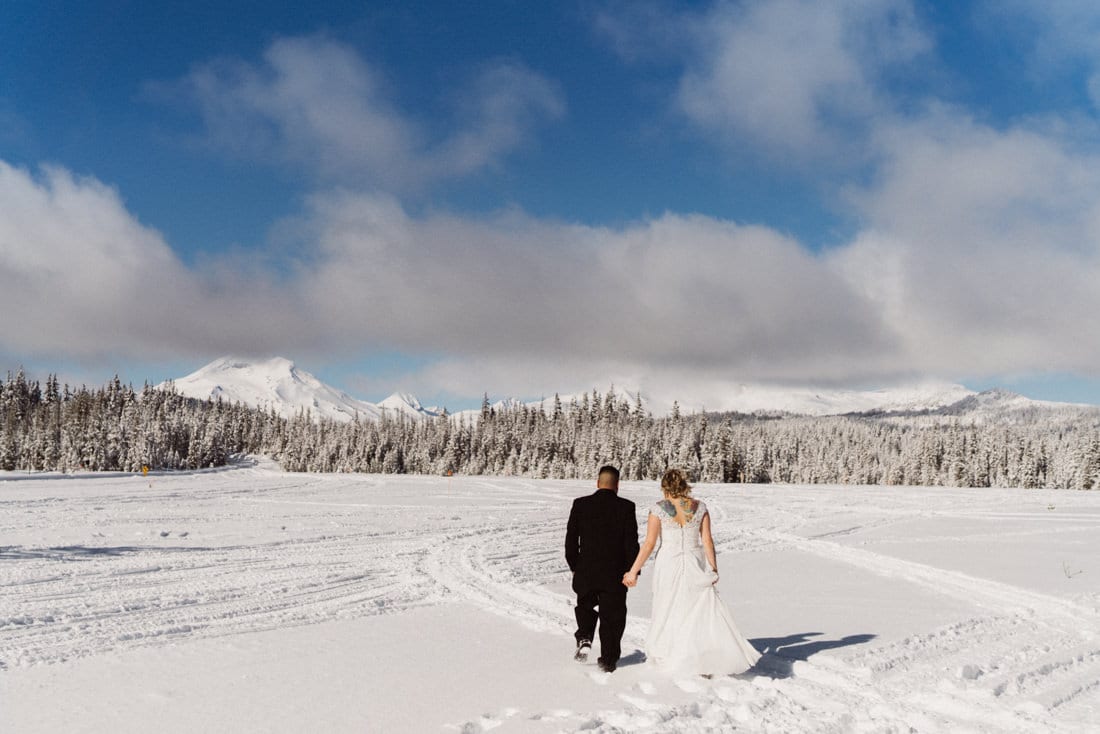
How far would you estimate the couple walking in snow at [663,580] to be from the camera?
711cm

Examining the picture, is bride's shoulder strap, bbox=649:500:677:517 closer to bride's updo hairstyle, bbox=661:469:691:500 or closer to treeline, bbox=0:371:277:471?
bride's updo hairstyle, bbox=661:469:691:500

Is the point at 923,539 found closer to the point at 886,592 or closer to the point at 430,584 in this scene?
the point at 886,592

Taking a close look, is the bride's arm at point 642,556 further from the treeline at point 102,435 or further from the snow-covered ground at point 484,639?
the treeline at point 102,435

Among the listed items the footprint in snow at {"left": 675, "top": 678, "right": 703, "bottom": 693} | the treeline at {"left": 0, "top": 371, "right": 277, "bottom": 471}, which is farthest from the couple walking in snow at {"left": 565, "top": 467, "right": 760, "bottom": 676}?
the treeline at {"left": 0, "top": 371, "right": 277, "bottom": 471}

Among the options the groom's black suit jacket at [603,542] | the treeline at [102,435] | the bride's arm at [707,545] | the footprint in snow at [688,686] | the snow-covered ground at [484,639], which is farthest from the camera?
the treeline at [102,435]

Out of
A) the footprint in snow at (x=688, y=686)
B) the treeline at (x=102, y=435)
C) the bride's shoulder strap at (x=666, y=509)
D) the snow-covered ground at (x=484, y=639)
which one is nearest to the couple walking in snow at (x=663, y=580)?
the bride's shoulder strap at (x=666, y=509)

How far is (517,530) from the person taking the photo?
23000mm

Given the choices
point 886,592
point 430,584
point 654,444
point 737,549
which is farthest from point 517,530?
point 654,444

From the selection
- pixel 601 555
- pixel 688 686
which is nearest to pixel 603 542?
pixel 601 555

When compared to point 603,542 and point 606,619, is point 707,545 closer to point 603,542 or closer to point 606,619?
point 603,542

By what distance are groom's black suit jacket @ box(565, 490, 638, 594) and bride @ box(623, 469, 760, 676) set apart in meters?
0.16

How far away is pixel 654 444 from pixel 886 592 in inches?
→ 3466

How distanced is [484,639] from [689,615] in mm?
2766

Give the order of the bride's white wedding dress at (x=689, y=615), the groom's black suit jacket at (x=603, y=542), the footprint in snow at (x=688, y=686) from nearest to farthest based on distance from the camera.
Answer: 1. the footprint in snow at (x=688, y=686)
2. the bride's white wedding dress at (x=689, y=615)
3. the groom's black suit jacket at (x=603, y=542)
